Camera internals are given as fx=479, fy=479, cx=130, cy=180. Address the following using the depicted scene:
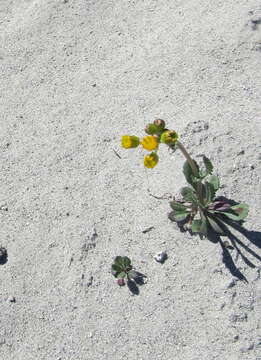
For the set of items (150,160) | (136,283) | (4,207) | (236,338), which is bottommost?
(236,338)

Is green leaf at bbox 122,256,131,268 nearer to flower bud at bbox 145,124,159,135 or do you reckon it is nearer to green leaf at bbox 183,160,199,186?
green leaf at bbox 183,160,199,186

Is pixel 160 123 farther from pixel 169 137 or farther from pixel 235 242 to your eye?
pixel 235 242

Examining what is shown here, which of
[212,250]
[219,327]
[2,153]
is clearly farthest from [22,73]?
[219,327]

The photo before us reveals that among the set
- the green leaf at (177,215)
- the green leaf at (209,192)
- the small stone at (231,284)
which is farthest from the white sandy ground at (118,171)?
the green leaf at (209,192)

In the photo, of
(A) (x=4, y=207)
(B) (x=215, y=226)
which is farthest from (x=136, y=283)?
(A) (x=4, y=207)

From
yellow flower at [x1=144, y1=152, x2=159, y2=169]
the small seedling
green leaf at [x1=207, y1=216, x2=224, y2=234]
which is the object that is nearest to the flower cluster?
yellow flower at [x1=144, y1=152, x2=159, y2=169]

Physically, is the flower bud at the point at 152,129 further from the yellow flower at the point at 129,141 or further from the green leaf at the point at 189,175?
the green leaf at the point at 189,175
